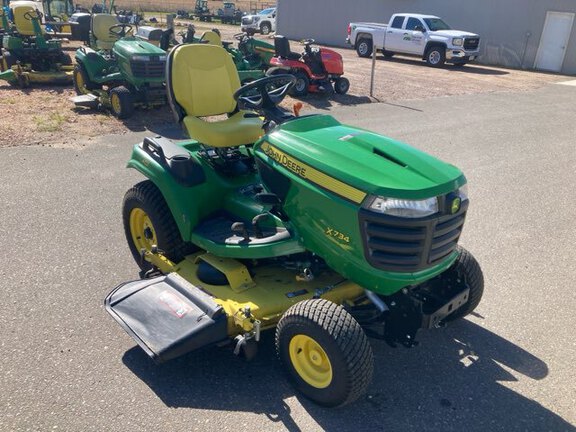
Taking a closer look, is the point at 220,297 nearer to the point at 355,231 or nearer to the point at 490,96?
the point at 355,231

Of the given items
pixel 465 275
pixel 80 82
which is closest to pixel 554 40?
pixel 80 82

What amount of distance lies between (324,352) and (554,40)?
2193 cm

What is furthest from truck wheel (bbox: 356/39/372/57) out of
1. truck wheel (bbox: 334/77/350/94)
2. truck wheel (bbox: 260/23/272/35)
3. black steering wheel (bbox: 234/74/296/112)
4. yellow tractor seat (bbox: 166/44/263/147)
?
black steering wheel (bbox: 234/74/296/112)

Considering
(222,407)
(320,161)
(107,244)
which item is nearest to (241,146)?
(320,161)

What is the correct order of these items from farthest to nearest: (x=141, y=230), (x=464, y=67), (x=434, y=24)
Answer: (x=464, y=67) < (x=434, y=24) < (x=141, y=230)

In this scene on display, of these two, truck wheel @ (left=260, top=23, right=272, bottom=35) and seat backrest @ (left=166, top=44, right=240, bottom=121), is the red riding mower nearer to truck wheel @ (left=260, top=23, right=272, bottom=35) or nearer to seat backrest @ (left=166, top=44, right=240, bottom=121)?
seat backrest @ (left=166, top=44, right=240, bottom=121)

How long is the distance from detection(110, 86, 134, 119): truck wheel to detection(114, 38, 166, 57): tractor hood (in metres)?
0.66

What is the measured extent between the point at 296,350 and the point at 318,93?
9.99 metres

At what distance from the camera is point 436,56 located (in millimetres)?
19125

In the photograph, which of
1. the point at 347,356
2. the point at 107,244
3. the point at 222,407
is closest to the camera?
the point at 347,356

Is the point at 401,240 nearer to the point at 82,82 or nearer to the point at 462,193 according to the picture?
the point at 462,193

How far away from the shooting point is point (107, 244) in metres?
4.55

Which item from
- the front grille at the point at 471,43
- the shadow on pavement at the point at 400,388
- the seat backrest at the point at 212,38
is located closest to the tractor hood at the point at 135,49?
the seat backrest at the point at 212,38

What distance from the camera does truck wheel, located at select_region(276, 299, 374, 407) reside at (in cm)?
265
